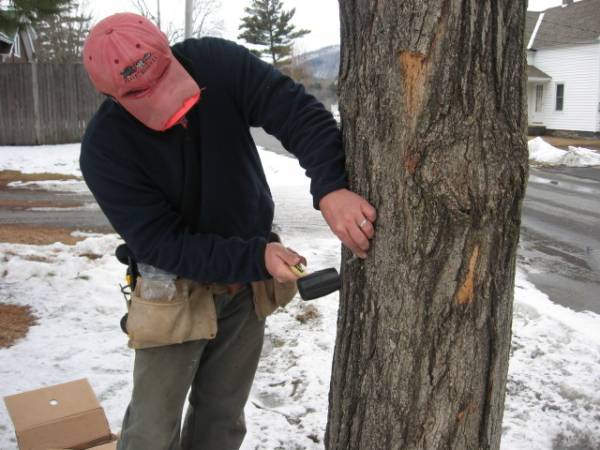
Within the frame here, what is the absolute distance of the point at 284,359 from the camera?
387 centimetres

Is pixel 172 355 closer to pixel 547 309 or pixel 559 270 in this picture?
pixel 547 309

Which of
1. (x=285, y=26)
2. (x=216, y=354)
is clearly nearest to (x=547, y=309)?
(x=216, y=354)

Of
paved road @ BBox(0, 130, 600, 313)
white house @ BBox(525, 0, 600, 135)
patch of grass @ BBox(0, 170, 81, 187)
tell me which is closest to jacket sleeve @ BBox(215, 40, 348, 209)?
paved road @ BBox(0, 130, 600, 313)

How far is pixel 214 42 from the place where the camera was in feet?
6.61

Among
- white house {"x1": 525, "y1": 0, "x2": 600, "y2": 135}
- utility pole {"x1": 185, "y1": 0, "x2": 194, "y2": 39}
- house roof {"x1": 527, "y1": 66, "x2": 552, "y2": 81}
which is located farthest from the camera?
house roof {"x1": 527, "y1": 66, "x2": 552, "y2": 81}

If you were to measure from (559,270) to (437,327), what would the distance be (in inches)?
211

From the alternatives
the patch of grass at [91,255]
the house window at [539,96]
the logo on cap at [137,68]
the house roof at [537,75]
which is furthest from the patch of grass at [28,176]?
the house window at [539,96]

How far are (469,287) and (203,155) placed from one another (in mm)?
942

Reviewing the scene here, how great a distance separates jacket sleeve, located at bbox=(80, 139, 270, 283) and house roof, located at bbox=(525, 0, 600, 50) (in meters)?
26.9

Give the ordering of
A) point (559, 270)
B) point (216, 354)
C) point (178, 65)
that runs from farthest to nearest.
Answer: point (559, 270) < point (216, 354) < point (178, 65)

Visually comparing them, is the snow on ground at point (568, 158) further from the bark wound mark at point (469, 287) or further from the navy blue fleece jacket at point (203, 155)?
the bark wound mark at point (469, 287)

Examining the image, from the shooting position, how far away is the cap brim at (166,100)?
1.75 metres

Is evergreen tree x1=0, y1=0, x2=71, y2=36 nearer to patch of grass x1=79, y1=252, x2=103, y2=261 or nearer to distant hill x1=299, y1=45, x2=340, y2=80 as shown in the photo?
patch of grass x1=79, y1=252, x2=103, y2=261

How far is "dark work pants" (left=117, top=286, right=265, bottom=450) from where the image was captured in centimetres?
205
